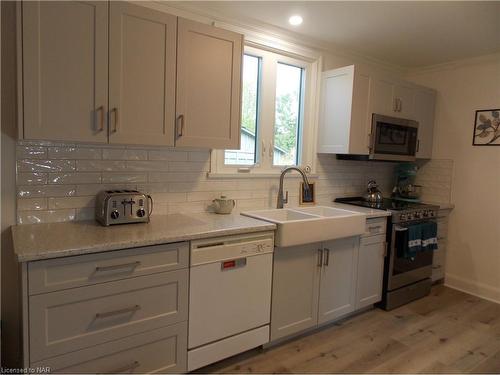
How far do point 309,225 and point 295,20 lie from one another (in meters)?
1.61

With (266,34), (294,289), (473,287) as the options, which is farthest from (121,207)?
(473,287)

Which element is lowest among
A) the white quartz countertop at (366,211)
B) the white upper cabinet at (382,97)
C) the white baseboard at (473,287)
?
the white baseboard at (473,287)

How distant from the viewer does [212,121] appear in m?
2.27

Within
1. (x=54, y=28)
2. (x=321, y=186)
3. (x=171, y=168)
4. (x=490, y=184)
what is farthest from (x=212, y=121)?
(x=490, y=184)

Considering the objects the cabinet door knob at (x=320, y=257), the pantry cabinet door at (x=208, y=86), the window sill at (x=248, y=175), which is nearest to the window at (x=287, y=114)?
the window sill at (x=248, y=175)

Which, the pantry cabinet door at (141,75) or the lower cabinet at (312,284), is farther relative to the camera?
the lower cabinet at (312,284)

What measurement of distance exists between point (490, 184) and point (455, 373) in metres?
2.04

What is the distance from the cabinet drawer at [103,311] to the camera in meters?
1.52

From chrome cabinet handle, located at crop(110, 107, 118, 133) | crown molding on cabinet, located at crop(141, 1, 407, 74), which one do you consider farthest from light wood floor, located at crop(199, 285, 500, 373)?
crown molding on cabinet, located at crop(141, 1, 407, 74)

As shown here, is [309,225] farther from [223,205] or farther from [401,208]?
[401,208]

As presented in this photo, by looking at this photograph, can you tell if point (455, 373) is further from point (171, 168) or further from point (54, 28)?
point (54, 28)

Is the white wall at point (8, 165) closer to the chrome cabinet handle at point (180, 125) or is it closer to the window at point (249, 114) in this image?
the chrome cabinet handle at point (180, 125)

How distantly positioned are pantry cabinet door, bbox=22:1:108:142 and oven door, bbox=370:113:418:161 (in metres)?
2.38

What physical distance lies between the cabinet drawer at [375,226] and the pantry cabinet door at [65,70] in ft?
6.95
